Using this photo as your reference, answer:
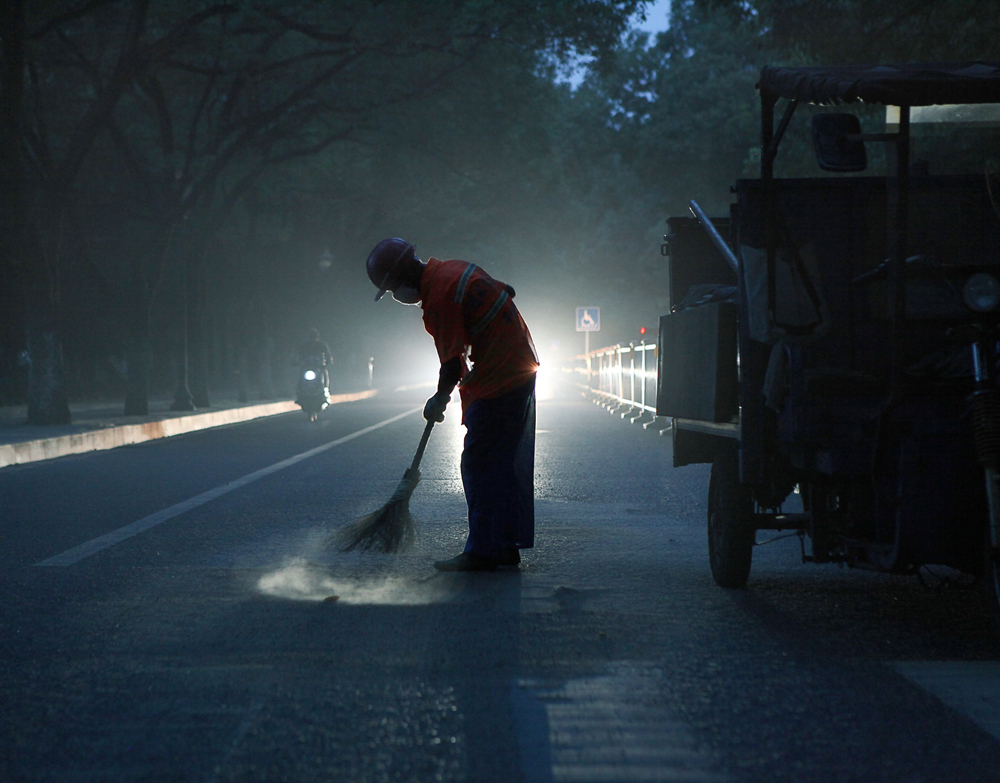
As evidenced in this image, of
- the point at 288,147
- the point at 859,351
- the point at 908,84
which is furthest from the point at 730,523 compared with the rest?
the point at 288,147

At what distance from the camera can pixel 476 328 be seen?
700 cm

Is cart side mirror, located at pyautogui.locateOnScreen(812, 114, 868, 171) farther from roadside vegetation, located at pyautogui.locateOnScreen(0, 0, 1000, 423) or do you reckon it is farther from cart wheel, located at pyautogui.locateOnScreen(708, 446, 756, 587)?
roadside vegetation, located at pyautogui.locateOnScreen(0, 0, 1000, 423)

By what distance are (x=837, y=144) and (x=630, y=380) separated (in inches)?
796

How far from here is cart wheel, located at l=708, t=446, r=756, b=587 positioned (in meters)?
6.30

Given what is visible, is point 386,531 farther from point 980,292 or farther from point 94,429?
point 94,429

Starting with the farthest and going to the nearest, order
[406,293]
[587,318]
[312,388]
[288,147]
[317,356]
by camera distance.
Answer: [587,318] < [288,147] < [317,356] < [312,388] < [406,293]

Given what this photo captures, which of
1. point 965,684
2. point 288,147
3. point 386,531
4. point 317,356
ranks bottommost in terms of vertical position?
point 965,684

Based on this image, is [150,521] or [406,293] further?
[150,521]

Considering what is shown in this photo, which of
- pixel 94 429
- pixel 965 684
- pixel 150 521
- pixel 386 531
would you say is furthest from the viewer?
pixel 94 429

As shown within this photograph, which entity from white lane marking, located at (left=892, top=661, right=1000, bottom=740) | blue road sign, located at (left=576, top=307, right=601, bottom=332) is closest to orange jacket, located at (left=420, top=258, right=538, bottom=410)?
white lane marking, located at (left=892, top=661, right=1000, bottom=740)

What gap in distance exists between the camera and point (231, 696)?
178 inches

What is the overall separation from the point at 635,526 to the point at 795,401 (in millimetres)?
3941

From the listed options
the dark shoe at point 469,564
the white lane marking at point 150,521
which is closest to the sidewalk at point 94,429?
the white lane marking at point 150,521

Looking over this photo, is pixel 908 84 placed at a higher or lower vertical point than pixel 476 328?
higher
